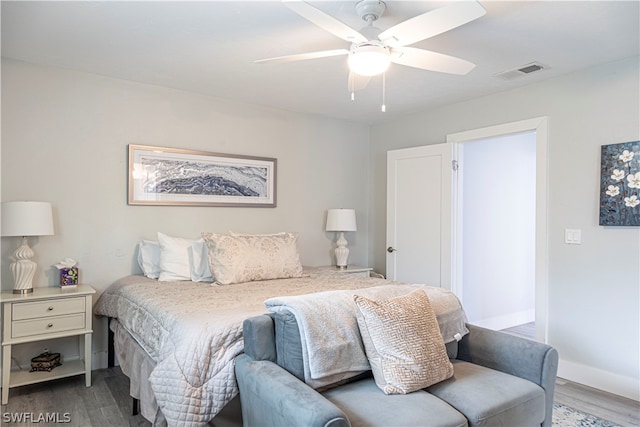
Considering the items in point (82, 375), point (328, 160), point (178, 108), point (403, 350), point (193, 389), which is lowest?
point (82, 375)

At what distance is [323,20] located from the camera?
186 cm

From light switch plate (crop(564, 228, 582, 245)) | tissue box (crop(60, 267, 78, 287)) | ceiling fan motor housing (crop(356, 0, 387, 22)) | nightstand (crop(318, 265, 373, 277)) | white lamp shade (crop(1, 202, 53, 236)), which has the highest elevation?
ceiling fan motor housing (crop(356, 0, 387, 22))

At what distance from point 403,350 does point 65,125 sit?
3053mm

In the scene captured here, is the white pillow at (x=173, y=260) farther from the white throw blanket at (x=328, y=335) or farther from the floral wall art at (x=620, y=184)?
the floral wall art at (x=620, y=184)

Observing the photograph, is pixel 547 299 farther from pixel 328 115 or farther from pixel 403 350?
pixel 328 115

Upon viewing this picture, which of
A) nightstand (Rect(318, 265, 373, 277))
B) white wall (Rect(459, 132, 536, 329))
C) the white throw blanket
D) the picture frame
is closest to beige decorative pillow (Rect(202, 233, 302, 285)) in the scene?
the picture frame

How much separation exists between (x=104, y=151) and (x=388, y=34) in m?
2.55

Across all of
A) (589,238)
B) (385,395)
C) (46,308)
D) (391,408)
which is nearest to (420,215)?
(589,238)

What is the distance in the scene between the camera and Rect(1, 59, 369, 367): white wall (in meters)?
3.05

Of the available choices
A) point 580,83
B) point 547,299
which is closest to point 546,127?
point 580,83

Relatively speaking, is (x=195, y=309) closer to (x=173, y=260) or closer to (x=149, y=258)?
(x=173, y=260)

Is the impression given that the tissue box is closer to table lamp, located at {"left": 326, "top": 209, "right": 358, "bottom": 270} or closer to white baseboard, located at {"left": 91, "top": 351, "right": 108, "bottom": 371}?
white baseboard, located at {"left": 91, "top": 351, "right": 108, "bottom": 371}

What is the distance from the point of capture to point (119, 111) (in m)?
3.43

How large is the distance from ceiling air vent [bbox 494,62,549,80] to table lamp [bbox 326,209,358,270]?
2.03 meters
